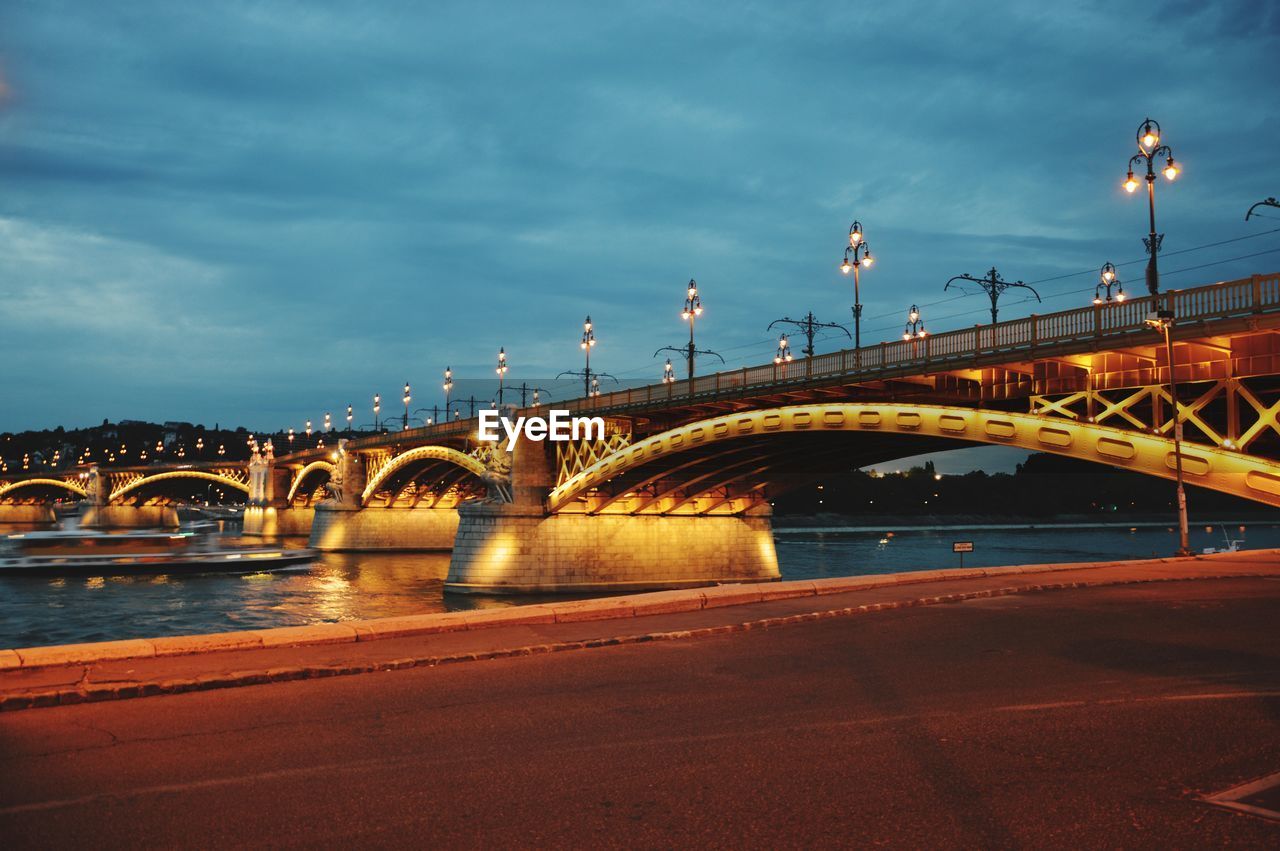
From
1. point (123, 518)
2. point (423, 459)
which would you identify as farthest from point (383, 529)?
point (123, 518)

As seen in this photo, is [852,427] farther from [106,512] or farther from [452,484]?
[106,512]

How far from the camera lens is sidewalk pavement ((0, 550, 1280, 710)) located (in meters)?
9.92

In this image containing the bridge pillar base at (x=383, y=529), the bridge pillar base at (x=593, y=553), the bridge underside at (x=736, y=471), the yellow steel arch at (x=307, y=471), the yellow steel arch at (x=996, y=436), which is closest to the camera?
the yellow steel arch at (x=996, y=436)

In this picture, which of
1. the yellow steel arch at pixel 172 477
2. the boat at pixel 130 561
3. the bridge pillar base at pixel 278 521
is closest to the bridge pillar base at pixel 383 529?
the boat at pixel 130 561

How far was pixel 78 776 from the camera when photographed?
678 centimetres

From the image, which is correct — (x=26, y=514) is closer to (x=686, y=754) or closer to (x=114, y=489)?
(x=114, y=489)

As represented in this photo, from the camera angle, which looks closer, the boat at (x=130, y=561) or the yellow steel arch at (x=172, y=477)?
the boat at (x=130, y=561)

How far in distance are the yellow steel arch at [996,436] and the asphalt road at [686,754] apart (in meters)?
9.26

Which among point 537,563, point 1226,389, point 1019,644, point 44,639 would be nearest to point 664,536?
point 537,563

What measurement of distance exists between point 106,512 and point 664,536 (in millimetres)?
132637

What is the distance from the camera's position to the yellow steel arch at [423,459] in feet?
186

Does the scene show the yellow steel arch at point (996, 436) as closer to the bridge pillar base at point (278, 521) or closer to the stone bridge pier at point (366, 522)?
the stone bridge pier at point (366, 522)

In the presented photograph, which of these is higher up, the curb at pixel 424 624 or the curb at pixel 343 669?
the curb at pixel 424 624

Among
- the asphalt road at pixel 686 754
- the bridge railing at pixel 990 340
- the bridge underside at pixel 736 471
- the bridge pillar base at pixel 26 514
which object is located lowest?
the bridge pillar base at pixel 26 514
